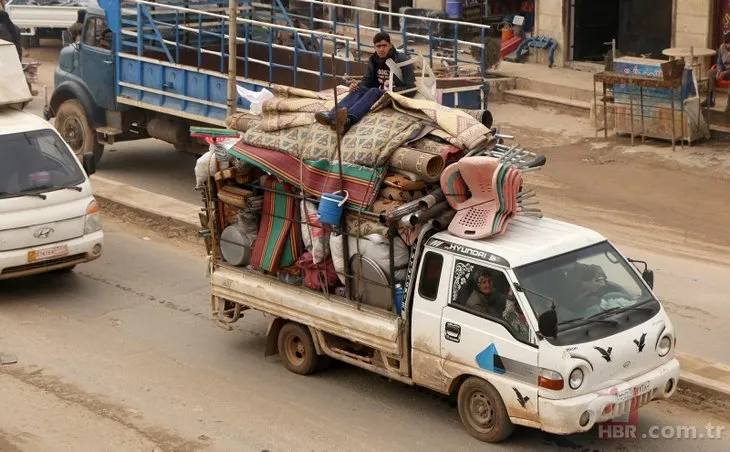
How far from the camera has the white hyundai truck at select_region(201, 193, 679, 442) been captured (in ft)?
27.4

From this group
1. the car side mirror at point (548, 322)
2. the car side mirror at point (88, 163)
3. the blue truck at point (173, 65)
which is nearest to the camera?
the car side mirror at point (548, 322)

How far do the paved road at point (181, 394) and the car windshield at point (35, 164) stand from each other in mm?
1169

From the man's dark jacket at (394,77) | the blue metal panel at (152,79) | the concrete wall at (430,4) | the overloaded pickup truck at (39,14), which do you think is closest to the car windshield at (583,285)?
the man's dark jacket at (394,77)

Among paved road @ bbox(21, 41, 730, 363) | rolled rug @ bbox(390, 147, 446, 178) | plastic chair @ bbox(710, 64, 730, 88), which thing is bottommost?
paved road @ bbox(21, 41, 730, 363)

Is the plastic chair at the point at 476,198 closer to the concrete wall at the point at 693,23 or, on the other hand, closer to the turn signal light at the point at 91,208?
the turn signal light at the point at 91,208

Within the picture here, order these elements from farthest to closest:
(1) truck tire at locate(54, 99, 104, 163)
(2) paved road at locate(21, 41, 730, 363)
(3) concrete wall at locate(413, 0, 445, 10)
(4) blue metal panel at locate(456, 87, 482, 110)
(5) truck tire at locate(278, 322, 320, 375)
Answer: (3) concrete wall at locate(413, 0, 445, 10), (1) truck tire at locate(54, 99, 104, 163), (4) blue metal panel at locate(456, 87, 482, 110), (2) paved road at locate(21, 41, 730, 363), (5) truck tire at locate(278, 322, 320, 375)

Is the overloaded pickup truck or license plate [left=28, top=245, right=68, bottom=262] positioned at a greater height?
the overloaded pickup truck

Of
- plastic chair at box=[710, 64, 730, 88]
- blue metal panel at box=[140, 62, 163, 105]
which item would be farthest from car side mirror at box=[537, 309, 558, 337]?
plastic chair at box=[710, 64, 730, 88]

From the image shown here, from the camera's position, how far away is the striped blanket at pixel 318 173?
9.65 metres

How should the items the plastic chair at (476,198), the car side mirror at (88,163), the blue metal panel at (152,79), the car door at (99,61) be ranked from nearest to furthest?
1. the plastic chair at (476,198)
2. the car side mirror at (88,163)
3. the blue metal panel at (152,79)
4. the car door at (99,61)

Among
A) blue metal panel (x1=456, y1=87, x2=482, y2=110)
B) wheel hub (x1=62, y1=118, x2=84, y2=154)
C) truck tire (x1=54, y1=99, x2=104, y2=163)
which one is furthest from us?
wheel hub (x1=62, y1=118, x2=84, y2=154)

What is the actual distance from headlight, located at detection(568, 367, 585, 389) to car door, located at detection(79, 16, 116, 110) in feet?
37.4

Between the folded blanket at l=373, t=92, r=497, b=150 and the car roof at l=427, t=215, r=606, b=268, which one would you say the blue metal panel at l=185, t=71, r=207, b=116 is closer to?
the folded blanket at l=373, t=92, r=497, b=150

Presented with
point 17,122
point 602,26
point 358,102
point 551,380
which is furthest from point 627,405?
point 602,26
